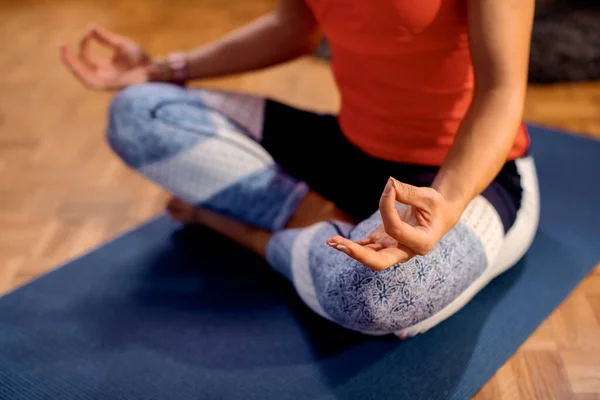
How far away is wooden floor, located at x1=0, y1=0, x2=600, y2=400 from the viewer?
2.63 ft

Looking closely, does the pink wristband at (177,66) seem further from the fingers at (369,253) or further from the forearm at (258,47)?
the fingers at (369,253)

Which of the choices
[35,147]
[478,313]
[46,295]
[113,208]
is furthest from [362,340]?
[35,147]

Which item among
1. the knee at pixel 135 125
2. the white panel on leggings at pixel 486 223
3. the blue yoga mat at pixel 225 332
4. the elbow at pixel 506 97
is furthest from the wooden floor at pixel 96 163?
the elbow at pixel 506 97

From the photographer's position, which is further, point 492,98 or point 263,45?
point 263,45

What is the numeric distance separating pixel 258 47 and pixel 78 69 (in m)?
0.32

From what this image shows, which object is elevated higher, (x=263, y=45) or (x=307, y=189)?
(x=263, y=45)

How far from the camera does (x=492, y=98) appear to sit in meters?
0.65

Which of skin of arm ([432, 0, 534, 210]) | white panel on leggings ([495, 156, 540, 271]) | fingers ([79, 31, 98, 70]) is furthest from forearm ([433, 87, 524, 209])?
fingers ([79, 31, 98, 70])

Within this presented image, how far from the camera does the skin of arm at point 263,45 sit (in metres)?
1.00

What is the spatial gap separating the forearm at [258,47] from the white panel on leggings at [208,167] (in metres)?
0.17

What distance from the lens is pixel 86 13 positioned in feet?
9.20

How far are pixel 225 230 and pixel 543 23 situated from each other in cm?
138

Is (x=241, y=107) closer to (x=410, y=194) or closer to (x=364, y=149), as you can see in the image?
(x=364, y=149)

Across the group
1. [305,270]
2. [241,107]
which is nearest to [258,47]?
[241,107]
